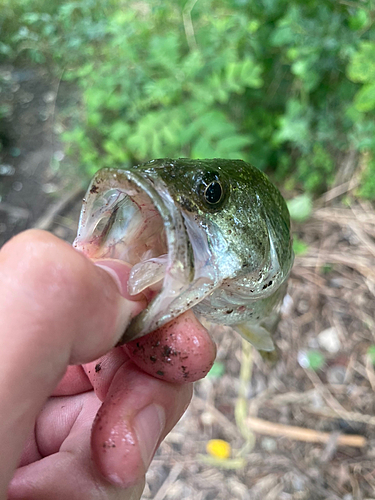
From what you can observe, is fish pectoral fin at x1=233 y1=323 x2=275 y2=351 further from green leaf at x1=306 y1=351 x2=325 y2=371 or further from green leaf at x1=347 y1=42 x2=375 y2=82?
green leaf at x1=347 y1=42 x2=375 y2=82

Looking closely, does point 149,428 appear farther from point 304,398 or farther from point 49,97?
point 49,97

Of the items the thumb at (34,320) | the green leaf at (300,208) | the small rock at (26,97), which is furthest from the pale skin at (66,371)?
the small rock at (26,97)

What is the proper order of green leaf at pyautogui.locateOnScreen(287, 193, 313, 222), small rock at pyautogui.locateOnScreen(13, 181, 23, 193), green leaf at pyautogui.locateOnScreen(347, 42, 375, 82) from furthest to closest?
small rock at pyautogui.locateOnScreen(13, 181, 23, 193)
green leaf at pyautogui.locateOnScreen(287, 193, 313, 222)
green leaf at pyautogui.locateOnScreen(347, 42, 375, 82)

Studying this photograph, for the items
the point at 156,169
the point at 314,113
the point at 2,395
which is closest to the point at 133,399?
the point at 2,395

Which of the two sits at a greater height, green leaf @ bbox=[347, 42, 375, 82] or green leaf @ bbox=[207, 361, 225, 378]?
green leaf @ bbox=[347, 42, 375, 82]

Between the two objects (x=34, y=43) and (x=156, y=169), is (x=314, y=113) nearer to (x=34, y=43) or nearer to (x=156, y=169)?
(x=156, y=169)

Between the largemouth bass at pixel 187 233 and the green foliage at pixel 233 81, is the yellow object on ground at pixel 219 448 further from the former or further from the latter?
the green foliage at pixel 233 81

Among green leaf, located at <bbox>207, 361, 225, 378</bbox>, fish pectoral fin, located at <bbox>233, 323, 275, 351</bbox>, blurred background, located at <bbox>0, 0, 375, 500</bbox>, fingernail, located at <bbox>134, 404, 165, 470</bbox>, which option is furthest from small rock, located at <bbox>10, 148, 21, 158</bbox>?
fingernail, located at <bbox>134, 404, 165, 470</bbox>

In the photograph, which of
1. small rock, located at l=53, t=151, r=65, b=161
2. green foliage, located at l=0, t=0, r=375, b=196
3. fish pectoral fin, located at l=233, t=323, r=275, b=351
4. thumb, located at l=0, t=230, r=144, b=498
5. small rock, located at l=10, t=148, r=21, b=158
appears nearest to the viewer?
thumb, located at l=0, t=230, r=144, b=498
